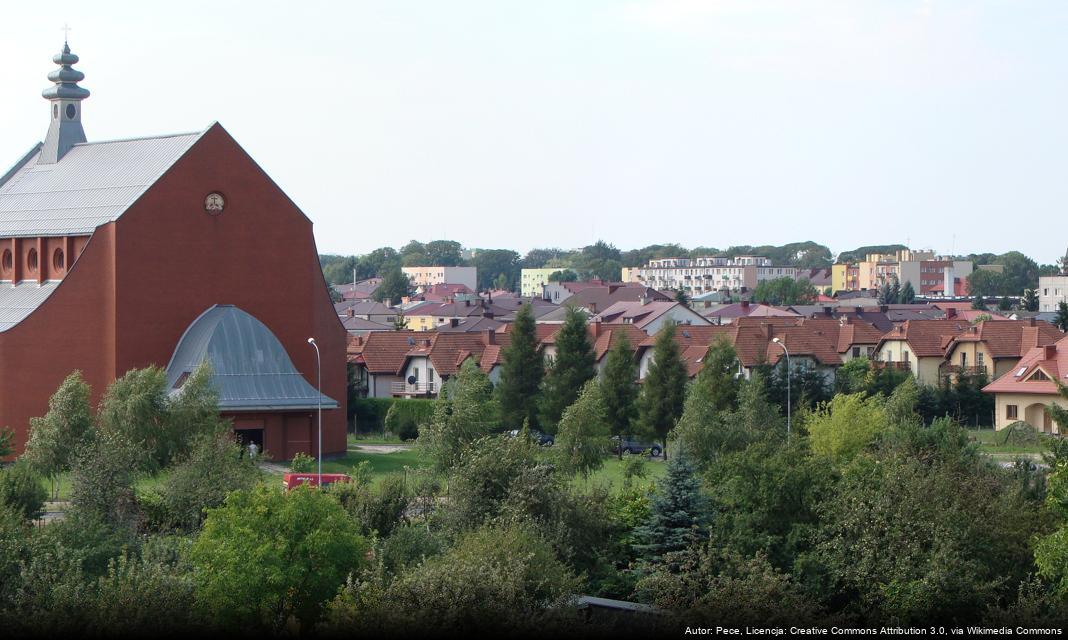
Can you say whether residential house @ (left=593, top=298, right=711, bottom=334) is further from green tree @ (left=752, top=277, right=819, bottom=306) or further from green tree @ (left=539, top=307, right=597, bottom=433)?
green tree @ (left=752, top=277, right=819, bottom=306)

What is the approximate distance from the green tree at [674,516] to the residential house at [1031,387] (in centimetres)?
3649

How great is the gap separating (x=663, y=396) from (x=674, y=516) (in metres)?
28.5

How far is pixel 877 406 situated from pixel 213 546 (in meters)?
30.8

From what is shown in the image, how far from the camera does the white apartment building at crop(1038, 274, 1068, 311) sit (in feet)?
444

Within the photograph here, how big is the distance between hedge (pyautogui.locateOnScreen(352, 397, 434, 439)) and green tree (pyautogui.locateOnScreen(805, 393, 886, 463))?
18496mm

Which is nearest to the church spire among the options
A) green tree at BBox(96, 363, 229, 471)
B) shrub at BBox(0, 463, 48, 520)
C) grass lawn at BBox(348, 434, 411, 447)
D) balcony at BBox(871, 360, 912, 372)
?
grass lawn at BBox(348, 434, 411, 447)

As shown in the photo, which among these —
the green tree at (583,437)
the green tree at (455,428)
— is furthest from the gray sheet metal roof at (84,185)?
the green tree at (583,437)

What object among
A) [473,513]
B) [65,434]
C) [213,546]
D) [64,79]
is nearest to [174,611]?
[213,546]

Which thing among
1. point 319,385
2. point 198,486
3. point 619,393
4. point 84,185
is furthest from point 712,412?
point 84,185

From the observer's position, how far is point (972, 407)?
2830 inches

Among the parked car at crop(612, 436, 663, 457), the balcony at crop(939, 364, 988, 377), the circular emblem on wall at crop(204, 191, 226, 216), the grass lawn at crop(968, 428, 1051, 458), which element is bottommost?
the parked car at crop(612, 436, 663, 457)

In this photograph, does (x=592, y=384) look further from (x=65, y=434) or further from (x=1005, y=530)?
(x=1005, y=530)

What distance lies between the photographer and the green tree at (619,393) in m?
62.1

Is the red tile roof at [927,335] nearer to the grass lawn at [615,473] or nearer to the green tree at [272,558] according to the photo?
the grass lawn at [615,473]
